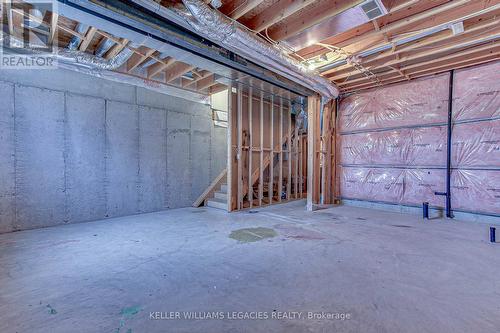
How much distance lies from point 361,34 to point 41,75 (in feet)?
16.4

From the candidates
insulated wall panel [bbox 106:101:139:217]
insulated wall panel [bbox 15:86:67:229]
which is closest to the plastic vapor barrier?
insulated wall panel [bbox 106:101:139:217]

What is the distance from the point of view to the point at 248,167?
18.0ft

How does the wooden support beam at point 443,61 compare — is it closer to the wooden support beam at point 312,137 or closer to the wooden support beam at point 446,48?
the wooden support beam at point 446,48

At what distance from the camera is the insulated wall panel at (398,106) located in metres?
4.81

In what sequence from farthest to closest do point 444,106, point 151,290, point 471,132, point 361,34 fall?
1. point 444,106
2. point 471,132
3. point 361,34
4. point 151,290

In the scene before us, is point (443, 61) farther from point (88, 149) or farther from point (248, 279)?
point (88, 149)

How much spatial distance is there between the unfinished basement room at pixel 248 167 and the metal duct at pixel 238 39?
0.02 metres

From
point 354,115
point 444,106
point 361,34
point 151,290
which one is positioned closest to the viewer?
point 151,290

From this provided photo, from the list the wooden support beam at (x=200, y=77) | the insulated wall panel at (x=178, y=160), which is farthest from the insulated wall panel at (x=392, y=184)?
the wooden support beam at (x=200, y=77)

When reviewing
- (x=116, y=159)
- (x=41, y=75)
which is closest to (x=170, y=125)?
(x=116, y=159)

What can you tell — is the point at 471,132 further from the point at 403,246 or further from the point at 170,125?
the point at 170,125

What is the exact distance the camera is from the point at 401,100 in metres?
5.26

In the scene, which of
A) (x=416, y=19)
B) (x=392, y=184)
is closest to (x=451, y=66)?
(x=416, y=19)

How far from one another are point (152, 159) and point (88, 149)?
3.86 feet
